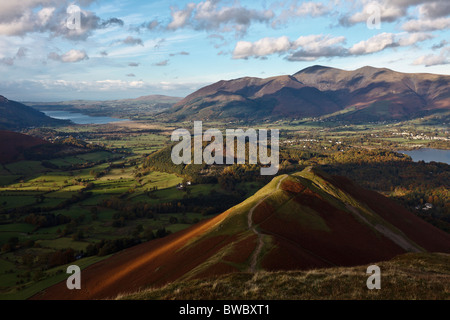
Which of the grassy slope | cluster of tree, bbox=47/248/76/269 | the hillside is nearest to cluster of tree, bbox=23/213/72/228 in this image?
cluster of tree, bbox=47/248/76/269

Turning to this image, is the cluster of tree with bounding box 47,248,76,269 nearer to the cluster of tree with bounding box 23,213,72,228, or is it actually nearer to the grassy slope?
the cluster of tree with bounding box 23,213,72,228

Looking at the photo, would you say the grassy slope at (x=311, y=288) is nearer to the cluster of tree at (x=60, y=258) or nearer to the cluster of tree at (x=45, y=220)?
the cluster of tree at (x=60, y=258)

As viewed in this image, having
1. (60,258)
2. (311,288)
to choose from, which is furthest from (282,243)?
(60,258)

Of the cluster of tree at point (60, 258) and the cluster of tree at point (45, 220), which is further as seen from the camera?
the cluster of tree at point (45, 220)

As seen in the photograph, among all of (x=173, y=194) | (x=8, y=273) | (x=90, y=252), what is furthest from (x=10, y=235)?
(x=173, y=194)

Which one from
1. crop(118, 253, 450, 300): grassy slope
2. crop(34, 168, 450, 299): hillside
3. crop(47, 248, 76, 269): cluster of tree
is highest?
crop(118, 253, 450, 300): grassy slope

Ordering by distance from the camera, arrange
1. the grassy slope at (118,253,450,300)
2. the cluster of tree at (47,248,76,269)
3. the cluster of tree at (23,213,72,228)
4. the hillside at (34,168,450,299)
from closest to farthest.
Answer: the grassy slope at (118,253,450,300) → the hillside at (34,168,450,299) → the cluster of tree at (47,248,76,269) → the cluster of tree at (23,213,72,228)

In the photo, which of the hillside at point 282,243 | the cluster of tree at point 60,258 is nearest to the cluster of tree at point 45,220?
the cluster of tree at point 60,258

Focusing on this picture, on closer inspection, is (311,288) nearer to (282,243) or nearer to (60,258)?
(282,243)

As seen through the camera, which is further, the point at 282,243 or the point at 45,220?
the point at 45,220
